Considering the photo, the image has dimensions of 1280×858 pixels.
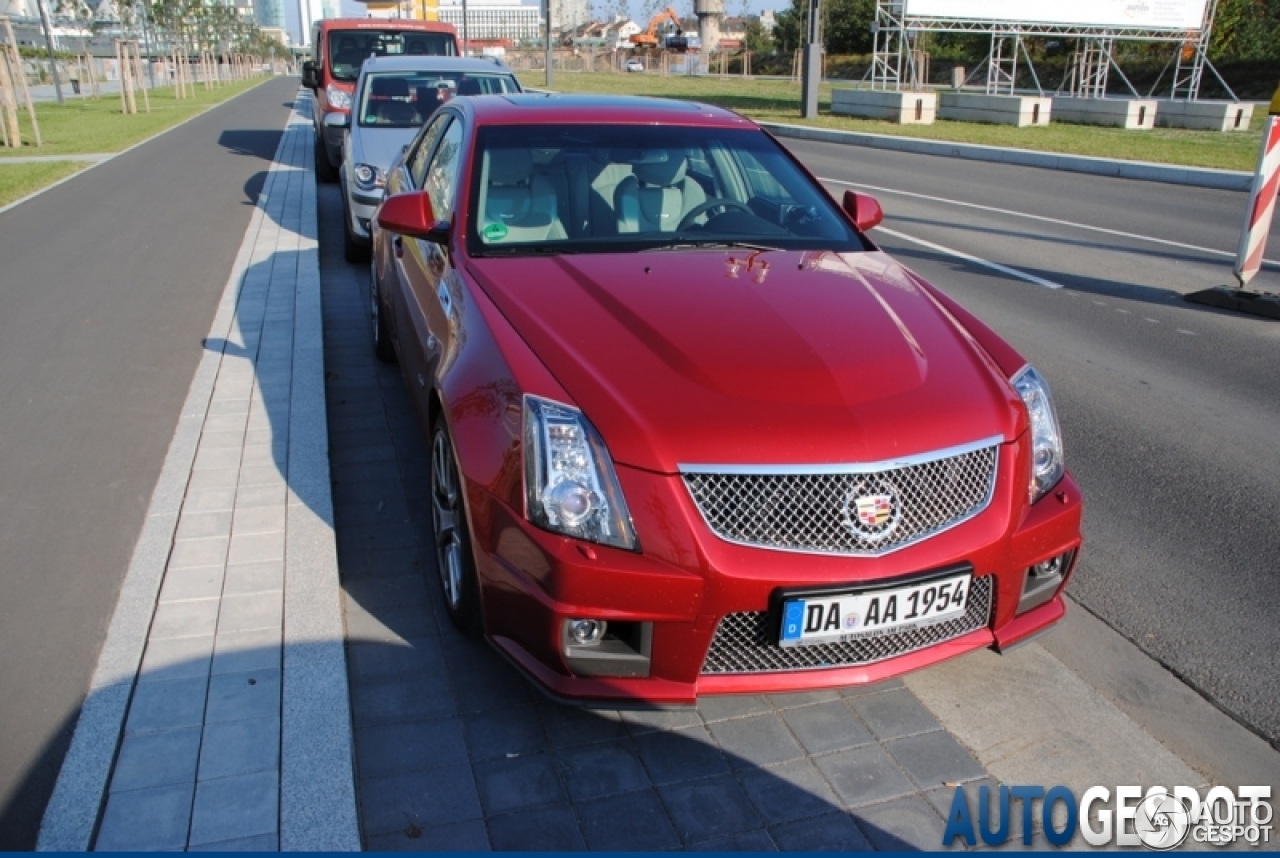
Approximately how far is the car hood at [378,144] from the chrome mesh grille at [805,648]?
7.45 m

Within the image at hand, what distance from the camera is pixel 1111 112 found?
28141mm

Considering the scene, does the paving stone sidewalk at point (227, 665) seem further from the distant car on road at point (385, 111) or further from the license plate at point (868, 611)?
the distant car on road at point (385, 111)

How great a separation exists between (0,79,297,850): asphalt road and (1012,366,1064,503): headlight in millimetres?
2966

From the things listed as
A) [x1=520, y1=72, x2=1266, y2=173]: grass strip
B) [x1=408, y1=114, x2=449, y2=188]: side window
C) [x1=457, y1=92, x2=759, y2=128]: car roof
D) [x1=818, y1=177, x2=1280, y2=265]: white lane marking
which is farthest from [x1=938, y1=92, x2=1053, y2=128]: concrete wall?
[x1=457, y1=92, x2=759, y2=128]: car roof

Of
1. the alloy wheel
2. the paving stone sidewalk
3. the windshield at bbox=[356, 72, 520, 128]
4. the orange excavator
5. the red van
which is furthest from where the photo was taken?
the orange excavator

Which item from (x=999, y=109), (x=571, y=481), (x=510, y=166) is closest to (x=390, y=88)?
(x=510, y=166)

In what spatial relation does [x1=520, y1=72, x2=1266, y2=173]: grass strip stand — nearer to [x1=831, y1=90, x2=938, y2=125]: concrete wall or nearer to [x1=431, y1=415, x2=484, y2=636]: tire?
[x1=831, y1=90, x2=938, y2=125]: concrete wall

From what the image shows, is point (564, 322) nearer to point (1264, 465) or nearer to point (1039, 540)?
point (1039, 540)

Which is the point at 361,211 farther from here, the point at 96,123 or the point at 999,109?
the point at 999,109

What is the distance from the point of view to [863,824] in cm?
287

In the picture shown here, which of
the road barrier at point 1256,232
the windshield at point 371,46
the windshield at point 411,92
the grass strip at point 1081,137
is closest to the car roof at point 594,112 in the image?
the road barrier at point 1256,232

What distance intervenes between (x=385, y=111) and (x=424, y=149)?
5.60 meters

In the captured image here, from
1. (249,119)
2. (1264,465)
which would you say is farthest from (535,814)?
(249,119)

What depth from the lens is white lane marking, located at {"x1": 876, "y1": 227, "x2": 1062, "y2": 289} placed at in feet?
31.1
